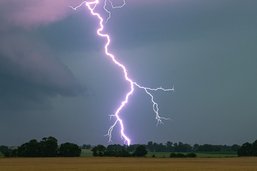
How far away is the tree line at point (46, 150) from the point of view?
3711 inches

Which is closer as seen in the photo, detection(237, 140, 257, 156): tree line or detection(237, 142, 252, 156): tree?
detection(237, 140, 257, 156): tree line

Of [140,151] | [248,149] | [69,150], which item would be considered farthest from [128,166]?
[248,149]

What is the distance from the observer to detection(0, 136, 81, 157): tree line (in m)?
94.2

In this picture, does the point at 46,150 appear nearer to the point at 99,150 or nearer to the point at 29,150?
the point at 29,150

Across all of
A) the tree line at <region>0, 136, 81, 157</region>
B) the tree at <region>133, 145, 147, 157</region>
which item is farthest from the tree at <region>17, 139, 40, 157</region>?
the tree at <region>133, 145, 147, 157</region>

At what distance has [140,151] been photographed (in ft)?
322

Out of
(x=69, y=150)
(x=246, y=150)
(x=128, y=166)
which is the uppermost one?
(x=246, y=150)

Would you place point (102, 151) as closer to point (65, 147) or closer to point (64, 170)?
point (65, 147)

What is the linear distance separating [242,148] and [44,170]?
68354mm

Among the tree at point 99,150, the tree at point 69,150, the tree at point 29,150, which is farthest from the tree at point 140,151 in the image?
the tree at point 29,150

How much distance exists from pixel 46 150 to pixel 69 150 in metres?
4.56

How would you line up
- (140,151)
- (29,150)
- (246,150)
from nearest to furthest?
(29,150)
(140,151)
(246,150)

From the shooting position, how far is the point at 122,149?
333 ft

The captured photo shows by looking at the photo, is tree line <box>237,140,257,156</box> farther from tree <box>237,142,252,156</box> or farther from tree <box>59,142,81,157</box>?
tree <box>59,142,81,157</box>
